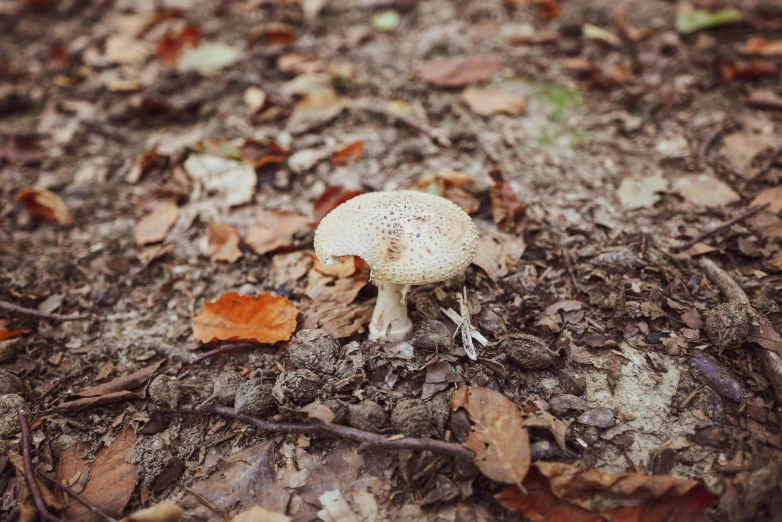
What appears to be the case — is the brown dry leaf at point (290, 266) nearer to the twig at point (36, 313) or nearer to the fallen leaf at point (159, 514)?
the twig at point (36, 313)

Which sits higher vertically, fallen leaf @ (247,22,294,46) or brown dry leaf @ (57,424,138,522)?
fallen leaf @ (247,22,294,46)

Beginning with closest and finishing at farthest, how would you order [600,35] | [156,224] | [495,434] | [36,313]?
[495,434]
[36,313]
[156,224]
[600,35]

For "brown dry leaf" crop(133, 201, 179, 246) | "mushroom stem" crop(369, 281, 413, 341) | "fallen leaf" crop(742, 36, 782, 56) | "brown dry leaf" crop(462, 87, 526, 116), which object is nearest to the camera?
"mushroom stem" crop(369, 281, 413, 341)

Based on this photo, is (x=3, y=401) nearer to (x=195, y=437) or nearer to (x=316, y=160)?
(x=195, y=437)

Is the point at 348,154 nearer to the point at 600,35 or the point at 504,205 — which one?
the point at 504,205

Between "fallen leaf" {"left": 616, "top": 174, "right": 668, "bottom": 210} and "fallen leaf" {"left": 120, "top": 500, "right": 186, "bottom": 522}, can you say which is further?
"fallen leaf" {"left": 616, "top": 174, "right": 668, "bottom": 210}

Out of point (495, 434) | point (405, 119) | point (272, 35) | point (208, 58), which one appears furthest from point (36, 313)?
point (272, 35)

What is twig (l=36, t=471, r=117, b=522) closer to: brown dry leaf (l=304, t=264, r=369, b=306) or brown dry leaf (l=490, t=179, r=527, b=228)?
brown dry leaf (l=304, t=264, r=369, b=306)

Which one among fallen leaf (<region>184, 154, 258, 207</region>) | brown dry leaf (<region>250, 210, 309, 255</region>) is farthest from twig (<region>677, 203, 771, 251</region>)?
fallen leaf (<region>184, 154, 258, 207</region>)
